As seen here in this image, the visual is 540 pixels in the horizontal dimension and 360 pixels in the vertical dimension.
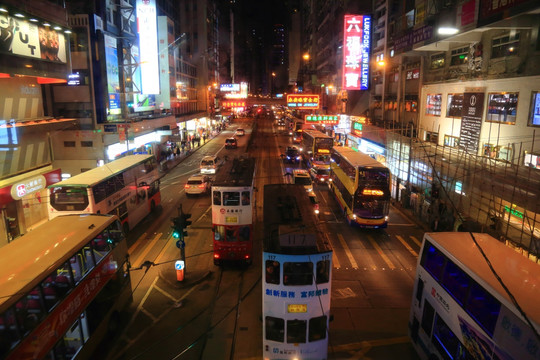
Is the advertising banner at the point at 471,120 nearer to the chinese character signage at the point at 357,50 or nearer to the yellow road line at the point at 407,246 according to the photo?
the yellow road line at the point at 407,246

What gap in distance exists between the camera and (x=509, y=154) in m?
16.8

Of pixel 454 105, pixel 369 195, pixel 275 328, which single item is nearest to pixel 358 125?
pixel 454 105

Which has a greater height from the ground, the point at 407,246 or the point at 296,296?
the point at 296,296

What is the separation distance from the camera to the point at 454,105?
22.2 m

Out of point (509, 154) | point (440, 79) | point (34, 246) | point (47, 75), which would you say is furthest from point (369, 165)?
point (47, 75)

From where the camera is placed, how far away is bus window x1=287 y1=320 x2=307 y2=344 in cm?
907

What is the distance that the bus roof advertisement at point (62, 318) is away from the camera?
23.8 ft

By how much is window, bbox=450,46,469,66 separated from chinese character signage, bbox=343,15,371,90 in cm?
1357

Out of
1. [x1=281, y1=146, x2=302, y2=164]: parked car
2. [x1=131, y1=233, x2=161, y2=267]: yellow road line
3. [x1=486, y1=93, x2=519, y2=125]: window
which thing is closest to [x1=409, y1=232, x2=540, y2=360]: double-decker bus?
[x1=486, y1=93, x2=519, y2=125]: window

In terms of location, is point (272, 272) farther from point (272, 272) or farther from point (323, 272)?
point (323, 272)

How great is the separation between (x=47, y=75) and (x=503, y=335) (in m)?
21.6

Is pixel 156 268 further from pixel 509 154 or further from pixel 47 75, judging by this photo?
pixel 509 154

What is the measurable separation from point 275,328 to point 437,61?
2224cm

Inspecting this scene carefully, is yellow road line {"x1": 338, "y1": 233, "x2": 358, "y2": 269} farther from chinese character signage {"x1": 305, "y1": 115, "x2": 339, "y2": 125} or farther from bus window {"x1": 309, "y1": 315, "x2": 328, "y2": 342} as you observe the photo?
chinese character signage {"x1": 305, "y1": 115, "x2": 339, "y2": 125}
